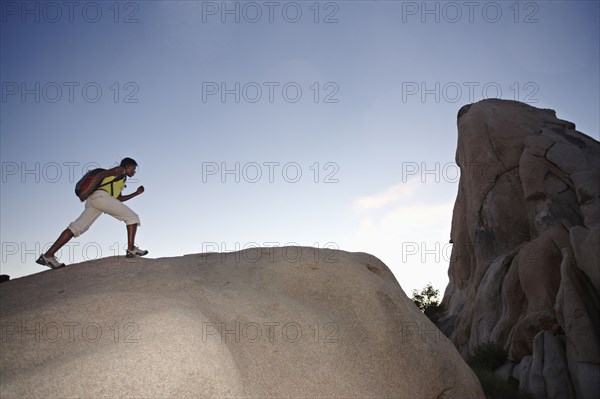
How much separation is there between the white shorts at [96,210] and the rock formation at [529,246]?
15.9m

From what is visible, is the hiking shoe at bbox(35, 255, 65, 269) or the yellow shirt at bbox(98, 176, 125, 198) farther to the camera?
the yellow shirt at bbox(98, 176, 125, 198)

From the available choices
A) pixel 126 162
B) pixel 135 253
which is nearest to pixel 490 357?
pixel 135 253

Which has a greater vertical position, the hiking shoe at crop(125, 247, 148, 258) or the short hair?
the short hair

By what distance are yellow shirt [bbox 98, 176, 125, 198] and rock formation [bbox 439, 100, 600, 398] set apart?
16008 millimetres

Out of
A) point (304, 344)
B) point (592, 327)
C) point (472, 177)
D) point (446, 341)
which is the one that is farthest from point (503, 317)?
point (304, 344)

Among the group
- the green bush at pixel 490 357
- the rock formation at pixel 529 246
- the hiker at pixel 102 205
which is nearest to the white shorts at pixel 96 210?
the hiker at pixel 102 205

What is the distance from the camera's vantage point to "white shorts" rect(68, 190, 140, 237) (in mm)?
6711

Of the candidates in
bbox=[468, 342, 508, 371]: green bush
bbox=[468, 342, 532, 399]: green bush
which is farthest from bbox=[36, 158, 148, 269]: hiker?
bbox=[468, 342, 508, 371]: green bush

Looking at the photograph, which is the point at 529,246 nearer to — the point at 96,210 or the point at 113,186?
the point at 113,186

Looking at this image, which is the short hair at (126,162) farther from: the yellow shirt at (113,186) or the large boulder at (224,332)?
the large boulder at (224,332)

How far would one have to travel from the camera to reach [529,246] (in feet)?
71.2

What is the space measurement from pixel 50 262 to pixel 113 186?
1.46 m

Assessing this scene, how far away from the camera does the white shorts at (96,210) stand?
6711 millimetres

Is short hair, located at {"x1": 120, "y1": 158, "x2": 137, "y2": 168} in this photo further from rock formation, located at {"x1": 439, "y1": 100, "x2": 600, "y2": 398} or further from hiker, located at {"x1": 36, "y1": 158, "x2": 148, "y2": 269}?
rock formation, located at {"x1": 439, "y1": 100, "x2": 600, "y2": 398}
